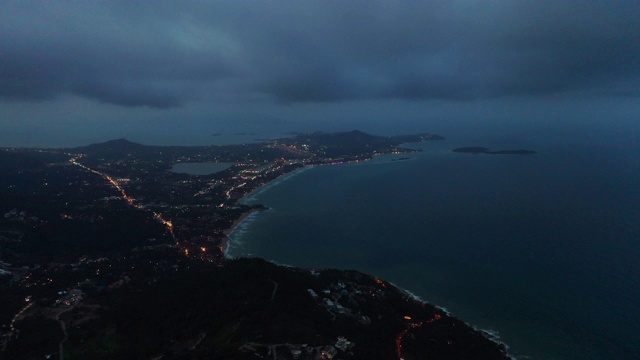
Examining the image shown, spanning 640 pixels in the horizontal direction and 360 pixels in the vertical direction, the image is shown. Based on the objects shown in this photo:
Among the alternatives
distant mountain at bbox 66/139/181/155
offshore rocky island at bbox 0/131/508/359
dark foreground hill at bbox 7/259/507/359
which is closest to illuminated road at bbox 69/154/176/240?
offshore rocky island at bbox 0/131/508/359

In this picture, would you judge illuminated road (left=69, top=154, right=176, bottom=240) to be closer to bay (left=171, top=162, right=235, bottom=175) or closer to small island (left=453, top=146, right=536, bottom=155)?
bay (left=171, top=162, right=235, bottom=175)

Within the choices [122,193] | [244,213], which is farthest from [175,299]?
[122,193]

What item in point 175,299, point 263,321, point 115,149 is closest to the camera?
point 263,321

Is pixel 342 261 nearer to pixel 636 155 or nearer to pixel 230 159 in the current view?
pixel 230 159

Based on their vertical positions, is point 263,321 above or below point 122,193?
below

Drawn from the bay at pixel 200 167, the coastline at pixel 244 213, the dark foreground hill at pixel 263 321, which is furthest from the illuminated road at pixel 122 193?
the dark foreground hill at pixel 263 321

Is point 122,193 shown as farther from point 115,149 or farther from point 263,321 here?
point 115,149
